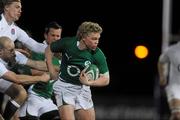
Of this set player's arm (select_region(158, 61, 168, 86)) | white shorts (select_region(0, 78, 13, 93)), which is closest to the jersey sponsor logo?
white shorts (select_region(0, 78, 13, 93))

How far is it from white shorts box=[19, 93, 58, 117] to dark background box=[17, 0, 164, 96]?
476 centimetres

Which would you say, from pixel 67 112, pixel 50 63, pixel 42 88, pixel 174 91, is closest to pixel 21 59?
pixel 42 88

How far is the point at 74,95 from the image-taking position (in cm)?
1233

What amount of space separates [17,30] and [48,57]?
73cm

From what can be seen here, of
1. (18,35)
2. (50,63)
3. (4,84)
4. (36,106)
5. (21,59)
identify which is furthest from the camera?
(36,106)

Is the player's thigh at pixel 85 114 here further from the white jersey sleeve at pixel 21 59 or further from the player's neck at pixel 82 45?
the white jersey sleeve at pixel 21 59

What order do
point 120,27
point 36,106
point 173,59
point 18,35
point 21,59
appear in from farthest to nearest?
point 120,27, point 36,106, point 18,35, point 21,59, point 173,59

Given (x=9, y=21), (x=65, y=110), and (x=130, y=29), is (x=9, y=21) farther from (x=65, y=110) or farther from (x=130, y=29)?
Answer: (x=130, y=29)

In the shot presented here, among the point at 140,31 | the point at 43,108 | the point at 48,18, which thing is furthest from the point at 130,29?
the point at 43,108

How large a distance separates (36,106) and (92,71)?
1.33m

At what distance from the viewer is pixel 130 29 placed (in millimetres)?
18844

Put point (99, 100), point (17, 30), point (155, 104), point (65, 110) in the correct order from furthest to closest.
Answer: point (99, 100) < point (155, 104) < point (17, 30) < point (65, 110)

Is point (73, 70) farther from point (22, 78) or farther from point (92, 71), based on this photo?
point (22, 78)

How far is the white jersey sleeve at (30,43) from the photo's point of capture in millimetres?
13094
